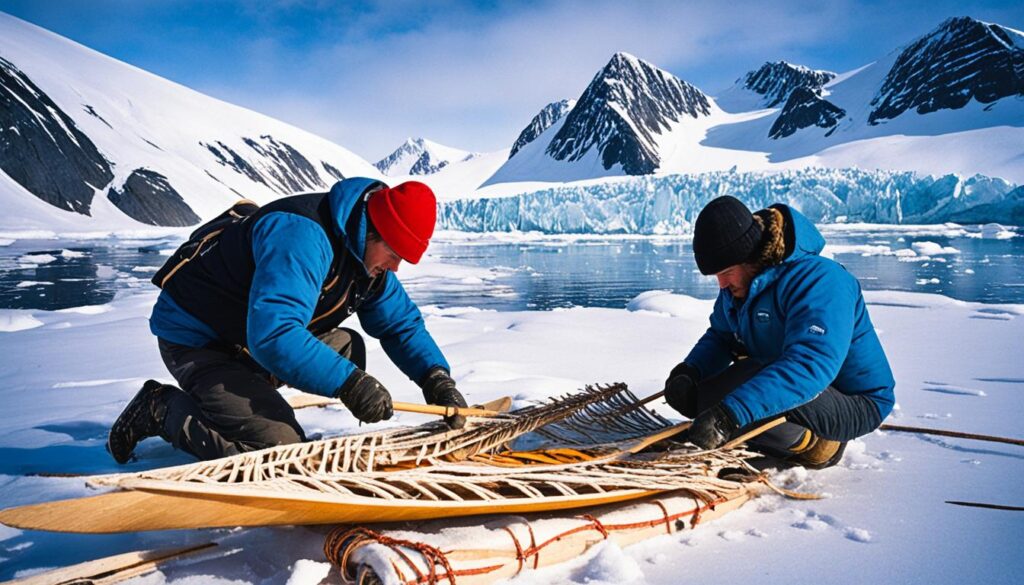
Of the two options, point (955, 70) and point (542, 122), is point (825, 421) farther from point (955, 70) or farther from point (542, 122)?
point (542, 122)

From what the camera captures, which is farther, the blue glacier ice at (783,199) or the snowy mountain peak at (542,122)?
the snowy mountain peak at (542,122)

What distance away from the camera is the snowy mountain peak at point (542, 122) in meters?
101

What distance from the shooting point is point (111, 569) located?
1350mm

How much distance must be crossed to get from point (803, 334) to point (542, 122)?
13820 cm

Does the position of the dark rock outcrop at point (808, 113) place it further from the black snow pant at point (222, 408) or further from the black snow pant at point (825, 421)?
the black snow pant at point (222, 408)

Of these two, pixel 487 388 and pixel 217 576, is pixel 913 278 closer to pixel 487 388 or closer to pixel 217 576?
pixel 487 388

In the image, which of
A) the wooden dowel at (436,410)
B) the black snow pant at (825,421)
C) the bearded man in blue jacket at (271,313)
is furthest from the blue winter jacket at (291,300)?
the black snow pant at (825,421)

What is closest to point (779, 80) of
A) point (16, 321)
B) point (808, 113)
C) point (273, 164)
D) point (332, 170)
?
point (808, 113)

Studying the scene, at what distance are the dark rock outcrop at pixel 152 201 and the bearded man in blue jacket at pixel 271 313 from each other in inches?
1474

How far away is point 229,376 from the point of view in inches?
80.8

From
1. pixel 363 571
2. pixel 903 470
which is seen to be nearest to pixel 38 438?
pixel 363 571

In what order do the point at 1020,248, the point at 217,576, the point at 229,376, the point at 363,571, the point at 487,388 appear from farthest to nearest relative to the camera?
the point at 1020,248, the point at 487,388, the point at 229,376, the point at 217,576, the point at 363,571

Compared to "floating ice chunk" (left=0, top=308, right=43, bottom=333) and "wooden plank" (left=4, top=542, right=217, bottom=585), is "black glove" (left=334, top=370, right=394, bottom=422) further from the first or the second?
"floating ice chunk" (left=0, top=308, right=43, bottom=333)

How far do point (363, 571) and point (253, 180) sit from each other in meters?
55.5
